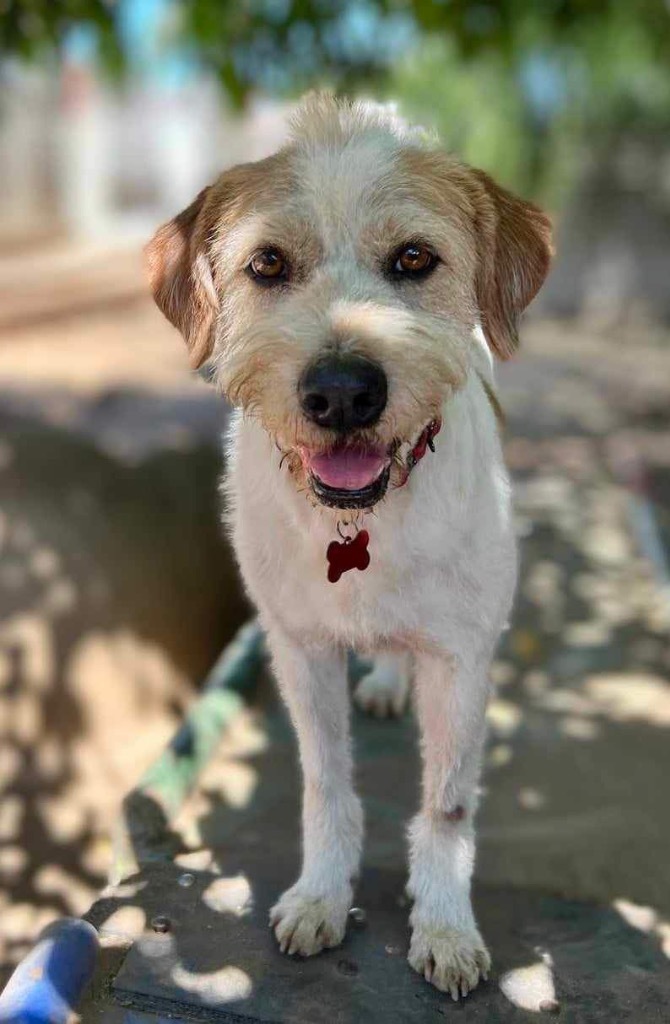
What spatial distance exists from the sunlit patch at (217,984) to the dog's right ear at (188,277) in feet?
5.06

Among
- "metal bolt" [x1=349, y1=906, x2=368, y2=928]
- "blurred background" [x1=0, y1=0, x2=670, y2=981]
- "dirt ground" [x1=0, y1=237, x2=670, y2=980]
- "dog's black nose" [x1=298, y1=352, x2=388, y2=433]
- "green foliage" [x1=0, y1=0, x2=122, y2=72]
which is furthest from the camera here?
"green foliage" [x1=0, y1=0, x2=122, y2=72]

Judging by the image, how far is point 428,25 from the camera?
17.7 feet

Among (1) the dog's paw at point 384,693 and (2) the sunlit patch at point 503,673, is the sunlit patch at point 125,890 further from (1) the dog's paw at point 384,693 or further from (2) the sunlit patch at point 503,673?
(2) the sunlit patch at point 503,673

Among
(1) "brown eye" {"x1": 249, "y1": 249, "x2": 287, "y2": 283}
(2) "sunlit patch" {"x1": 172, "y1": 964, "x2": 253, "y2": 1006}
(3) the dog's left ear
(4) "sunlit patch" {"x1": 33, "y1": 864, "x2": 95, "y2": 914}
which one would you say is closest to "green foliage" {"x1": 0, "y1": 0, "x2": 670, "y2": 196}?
(3) the dog's left ear

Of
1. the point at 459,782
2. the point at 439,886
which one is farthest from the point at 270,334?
the point at 439,886

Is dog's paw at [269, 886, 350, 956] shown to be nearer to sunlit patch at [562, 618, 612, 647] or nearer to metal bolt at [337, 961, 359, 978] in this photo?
metal bolt at [337, 961, 359, 978]

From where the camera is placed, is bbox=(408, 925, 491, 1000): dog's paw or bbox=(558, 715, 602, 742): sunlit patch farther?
bbox=(558, 715, 602, 742): sunlit patch

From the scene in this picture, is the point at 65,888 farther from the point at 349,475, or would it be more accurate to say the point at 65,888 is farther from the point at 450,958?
the point at 349,475

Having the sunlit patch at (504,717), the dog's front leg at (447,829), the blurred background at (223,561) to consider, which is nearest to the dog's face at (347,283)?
the blurred background at (223,561)

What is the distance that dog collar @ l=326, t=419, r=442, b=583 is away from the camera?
7.68 ft

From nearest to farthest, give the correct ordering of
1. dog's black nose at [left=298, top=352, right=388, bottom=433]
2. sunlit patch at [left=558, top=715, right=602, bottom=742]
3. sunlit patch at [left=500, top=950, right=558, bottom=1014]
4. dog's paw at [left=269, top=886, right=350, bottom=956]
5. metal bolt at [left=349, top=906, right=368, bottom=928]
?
dog's black nose at [left=298, top=352, right=388, bottom=433] → sunlit patch at [left=500, top=950, right=558, bottom=1014] → dog's paw at [left=269, top=886, right=350, bottom=956] → metal bolt at [left=349, top=906, right=368, bottom=928] → sunlit patch at [left=558, top=715, right=602, bottom=742]

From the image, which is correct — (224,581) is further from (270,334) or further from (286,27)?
(270,334)

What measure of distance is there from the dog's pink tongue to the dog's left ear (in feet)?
1.81

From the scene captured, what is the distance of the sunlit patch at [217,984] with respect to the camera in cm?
256
